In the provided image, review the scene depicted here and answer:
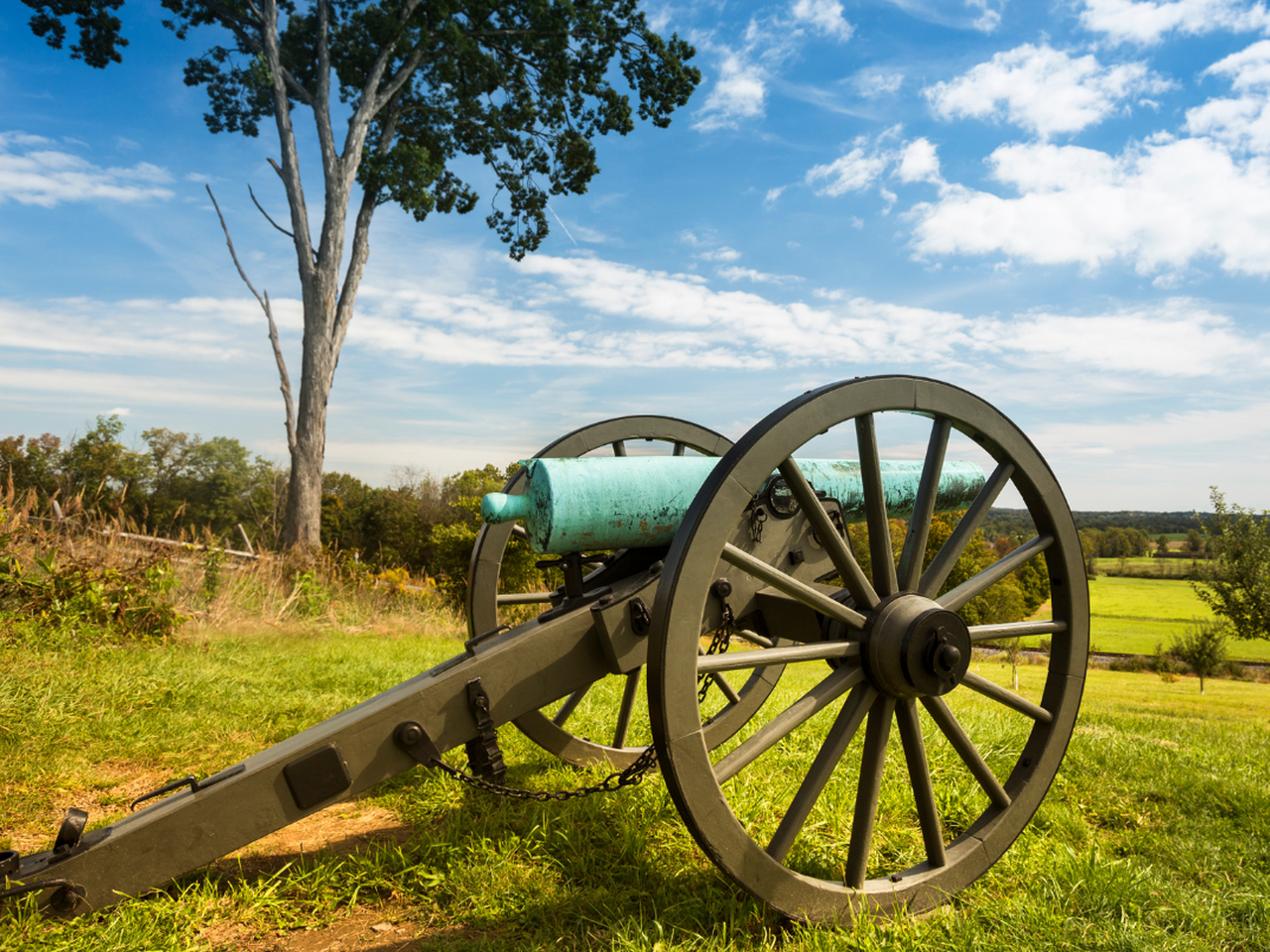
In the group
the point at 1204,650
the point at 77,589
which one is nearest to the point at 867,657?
the point at 77,589

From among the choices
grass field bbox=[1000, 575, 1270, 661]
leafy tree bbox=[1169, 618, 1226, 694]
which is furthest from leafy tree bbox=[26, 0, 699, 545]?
grass field bbox=[1000, 575, 1270, 661]

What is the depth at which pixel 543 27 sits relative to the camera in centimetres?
1519

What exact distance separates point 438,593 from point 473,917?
11.0 m

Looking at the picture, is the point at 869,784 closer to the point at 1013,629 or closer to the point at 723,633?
the point at 723,633

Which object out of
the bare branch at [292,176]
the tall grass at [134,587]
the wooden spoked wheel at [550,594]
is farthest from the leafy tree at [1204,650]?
the wooden spoked wheel at [550,594]

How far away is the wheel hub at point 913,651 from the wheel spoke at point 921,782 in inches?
3.9

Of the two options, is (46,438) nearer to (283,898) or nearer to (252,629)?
(252,629)

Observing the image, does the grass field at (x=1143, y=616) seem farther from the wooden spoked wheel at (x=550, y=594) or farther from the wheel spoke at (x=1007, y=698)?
the wheel spoke at (x=1007, y=698)

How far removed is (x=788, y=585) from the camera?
232 cm

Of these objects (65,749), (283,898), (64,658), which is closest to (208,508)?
(64,658)

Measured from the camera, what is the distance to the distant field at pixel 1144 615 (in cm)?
6372

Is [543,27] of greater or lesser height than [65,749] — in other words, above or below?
above

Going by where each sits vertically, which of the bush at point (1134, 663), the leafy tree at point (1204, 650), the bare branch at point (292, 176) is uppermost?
the bare branch at point (292, 176)

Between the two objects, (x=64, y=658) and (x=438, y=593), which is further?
(x=438, y=593)
